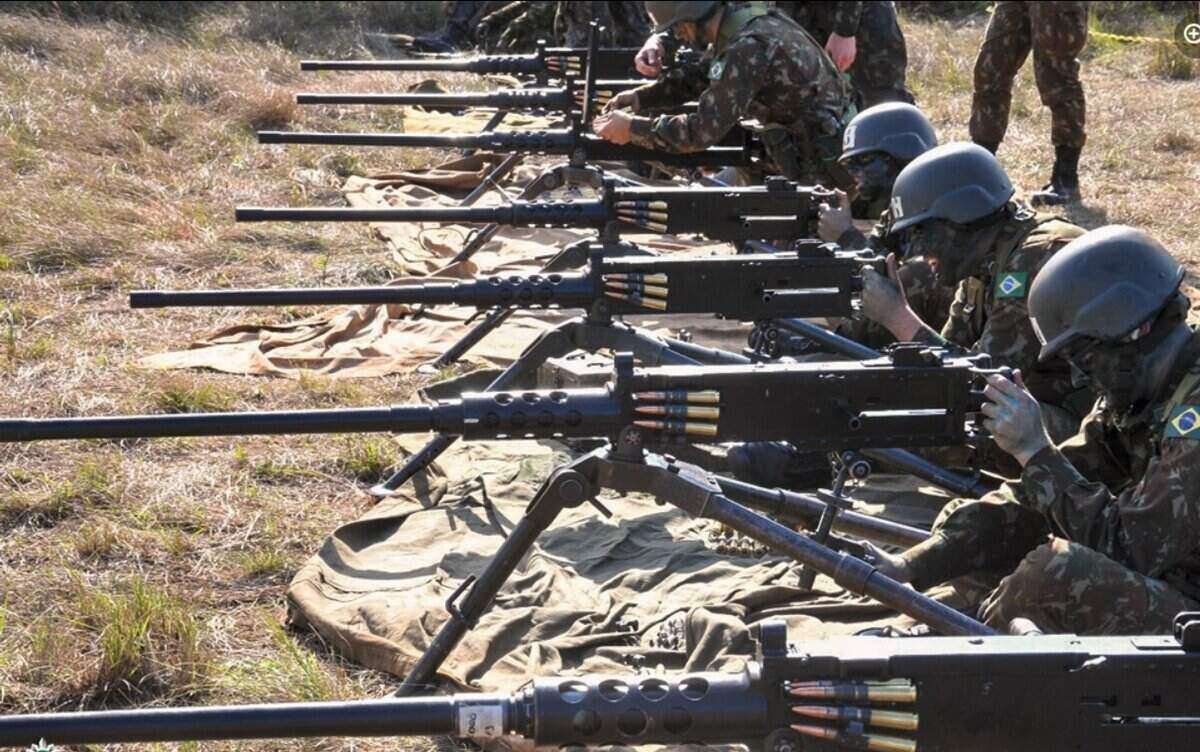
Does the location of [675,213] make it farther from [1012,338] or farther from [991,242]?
[1012,338]

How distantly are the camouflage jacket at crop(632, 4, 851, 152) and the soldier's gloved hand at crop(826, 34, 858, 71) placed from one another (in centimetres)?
133

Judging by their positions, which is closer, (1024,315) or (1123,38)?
(1024,315)

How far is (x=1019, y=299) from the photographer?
5656 mm

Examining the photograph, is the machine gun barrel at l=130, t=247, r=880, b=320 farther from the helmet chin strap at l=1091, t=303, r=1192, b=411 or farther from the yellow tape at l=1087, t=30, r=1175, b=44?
the yellow tape at l=1087, t=30, r=1175, b=44

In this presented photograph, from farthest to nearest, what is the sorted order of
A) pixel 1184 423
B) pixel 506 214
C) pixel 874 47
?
1. pixel 874 47
2. pixel 506 214
3. pixel 1184 423

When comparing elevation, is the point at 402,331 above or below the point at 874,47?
below

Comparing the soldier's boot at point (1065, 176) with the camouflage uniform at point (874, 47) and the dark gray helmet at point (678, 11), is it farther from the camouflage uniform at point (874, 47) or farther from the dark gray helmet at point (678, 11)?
the dark gray helmet at point (678, 11)

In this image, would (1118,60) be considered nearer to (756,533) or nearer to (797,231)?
(797,231)

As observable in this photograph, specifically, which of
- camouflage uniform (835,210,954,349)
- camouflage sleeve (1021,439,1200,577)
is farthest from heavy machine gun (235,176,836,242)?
camouflage sleeve (1021,439,1200,577)

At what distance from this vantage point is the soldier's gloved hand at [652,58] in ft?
34.1

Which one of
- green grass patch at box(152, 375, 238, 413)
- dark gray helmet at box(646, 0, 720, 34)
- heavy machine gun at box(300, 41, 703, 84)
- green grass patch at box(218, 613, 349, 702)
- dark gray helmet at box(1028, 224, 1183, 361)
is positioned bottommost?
green grass patch at box(152, 375, 238, 413)

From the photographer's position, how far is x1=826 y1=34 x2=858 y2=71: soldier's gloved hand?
1027 centimetres

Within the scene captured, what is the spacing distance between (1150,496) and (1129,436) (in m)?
0.45

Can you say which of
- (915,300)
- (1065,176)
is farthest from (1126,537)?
(1065,176)
